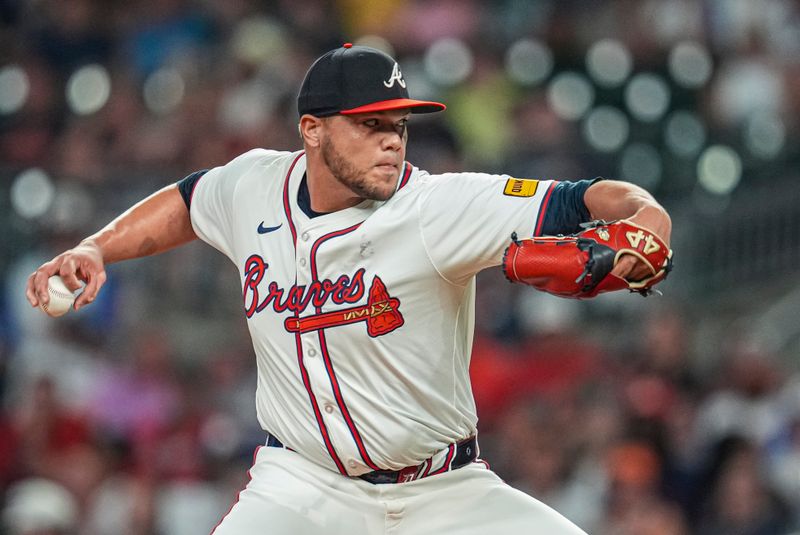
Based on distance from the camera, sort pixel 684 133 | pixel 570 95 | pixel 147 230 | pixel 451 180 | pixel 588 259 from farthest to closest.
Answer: pixel 570 95 < pixel 684 133 < pixel 147 230 < pixel 451 180 < pixel 588 259

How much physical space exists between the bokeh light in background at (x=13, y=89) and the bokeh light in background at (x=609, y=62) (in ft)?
13.9

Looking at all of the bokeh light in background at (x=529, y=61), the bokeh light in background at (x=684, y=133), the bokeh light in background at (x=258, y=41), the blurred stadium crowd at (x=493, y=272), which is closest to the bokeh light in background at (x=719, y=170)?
the blurred stadium crowd at (x=493, y=272)

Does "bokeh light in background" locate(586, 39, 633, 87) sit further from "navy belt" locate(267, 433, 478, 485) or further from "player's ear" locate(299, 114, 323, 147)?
"navy belt" locate(267, 433, 478, 485)

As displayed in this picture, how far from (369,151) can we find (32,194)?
5518 millimetres

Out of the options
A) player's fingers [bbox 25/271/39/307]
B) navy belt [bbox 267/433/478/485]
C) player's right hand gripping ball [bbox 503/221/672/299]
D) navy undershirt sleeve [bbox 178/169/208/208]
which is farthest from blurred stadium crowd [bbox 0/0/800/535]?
player's right hand gripping ball [bbox 503/221/672/299]

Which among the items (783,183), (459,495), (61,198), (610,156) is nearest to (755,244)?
(783,183)

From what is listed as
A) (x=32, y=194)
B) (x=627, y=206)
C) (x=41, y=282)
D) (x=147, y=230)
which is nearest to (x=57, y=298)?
(x=41, y=282)

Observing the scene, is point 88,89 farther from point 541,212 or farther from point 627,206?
point 627,206

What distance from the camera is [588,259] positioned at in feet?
11.2

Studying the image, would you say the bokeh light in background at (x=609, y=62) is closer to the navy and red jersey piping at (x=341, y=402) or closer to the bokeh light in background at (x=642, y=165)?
the bokeh light in background at (x=642, y=165)

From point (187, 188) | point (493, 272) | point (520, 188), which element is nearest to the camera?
point (520, 188)

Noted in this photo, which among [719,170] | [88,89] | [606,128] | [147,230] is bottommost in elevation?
[719,170]

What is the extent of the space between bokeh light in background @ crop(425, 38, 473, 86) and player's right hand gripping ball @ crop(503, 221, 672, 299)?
708 centimetres

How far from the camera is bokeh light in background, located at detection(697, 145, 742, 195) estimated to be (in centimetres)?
910
